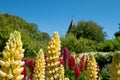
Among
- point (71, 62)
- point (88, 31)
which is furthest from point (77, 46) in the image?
point (71, 62)

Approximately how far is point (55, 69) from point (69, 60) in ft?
13.2

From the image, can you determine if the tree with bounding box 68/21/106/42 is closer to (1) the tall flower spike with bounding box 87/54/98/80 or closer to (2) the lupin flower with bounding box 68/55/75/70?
(2) the lupin flower with bounding box 68/55/75/70

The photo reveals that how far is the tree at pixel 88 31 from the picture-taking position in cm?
7306

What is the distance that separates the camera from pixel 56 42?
7.46 m

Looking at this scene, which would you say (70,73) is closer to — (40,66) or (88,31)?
(40,66)

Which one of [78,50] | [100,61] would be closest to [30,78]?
[100,61]

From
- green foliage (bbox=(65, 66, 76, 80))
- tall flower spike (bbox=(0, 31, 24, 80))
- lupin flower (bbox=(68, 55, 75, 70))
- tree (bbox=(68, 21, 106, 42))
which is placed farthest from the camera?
tree (bbox=(68, 21, 106, 42))

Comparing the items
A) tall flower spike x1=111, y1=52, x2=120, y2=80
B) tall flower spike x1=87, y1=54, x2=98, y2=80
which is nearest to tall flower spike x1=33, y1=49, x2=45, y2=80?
tall flower spike x1=87, y1=54, x2=98, y2=80

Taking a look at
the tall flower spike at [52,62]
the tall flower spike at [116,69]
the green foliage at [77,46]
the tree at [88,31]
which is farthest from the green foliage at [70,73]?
the tree at [88,31]

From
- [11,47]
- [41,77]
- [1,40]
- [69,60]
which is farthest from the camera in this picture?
[1,40]

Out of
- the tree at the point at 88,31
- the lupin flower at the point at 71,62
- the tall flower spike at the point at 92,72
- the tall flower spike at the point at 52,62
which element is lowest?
the tall flower spike at the point at 92,72

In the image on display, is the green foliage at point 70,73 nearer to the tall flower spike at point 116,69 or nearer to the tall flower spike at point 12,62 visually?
the tall flower spike at point 116,69

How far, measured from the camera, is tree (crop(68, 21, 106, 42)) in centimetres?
7306

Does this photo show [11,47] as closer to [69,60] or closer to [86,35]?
[69,60]
